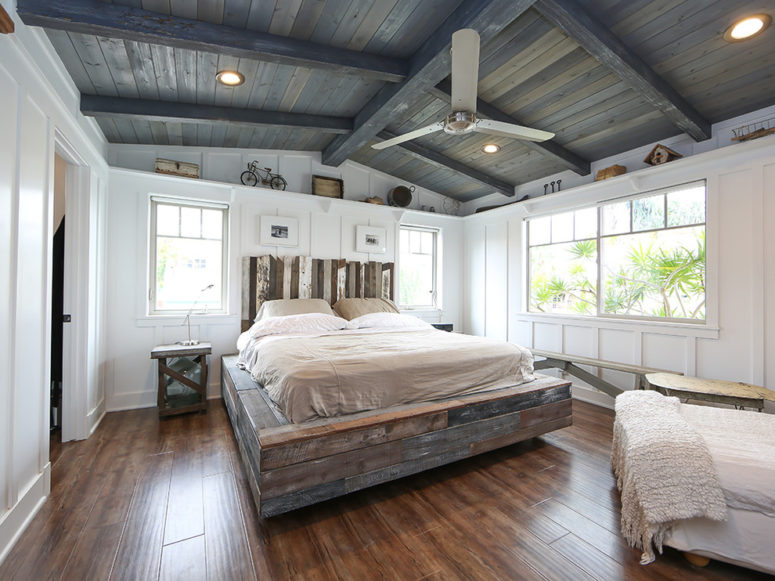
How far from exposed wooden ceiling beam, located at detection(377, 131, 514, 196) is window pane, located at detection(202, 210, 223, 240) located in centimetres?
210

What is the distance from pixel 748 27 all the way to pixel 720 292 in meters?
1.99

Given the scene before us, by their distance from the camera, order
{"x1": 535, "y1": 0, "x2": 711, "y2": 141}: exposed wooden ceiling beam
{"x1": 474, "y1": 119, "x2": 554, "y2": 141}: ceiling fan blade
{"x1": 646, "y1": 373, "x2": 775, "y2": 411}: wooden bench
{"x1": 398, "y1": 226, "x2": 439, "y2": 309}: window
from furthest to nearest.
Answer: {"x1": 398, "y1": 226, "x2": 439, "y2": 309}: window
{"x1": 646, "y1": 373, "x2": 775, "y2": 411}: wooden bench
{"x1": 474, "y1": 119, "x2": 554, "y2": 141}: ceiling fan blade
{"x1": 535, "y1": 0, "x2": 711, "y2": 141}: exposed wooden ceiling beam

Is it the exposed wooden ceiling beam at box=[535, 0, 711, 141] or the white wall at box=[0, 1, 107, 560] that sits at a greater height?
the exposed wooden ceiling beam at box=[535, 0, 711, 141]

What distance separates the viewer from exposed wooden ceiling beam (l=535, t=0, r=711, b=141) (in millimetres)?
2170

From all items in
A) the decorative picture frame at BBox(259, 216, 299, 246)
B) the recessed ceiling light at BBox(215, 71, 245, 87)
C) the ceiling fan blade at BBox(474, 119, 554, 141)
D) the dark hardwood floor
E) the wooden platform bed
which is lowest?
the dark hardwood floor

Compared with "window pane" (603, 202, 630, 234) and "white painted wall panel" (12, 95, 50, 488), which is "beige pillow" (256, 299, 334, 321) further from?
"window pane" (603, 202, 630, 234)

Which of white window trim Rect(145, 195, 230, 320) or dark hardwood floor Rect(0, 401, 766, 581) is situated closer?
dark hardwood floor Rect(0, 401, 766, 581)

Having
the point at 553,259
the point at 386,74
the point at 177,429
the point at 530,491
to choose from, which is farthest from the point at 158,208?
the point at 553,259

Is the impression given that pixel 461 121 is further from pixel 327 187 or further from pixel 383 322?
pixel 327 187

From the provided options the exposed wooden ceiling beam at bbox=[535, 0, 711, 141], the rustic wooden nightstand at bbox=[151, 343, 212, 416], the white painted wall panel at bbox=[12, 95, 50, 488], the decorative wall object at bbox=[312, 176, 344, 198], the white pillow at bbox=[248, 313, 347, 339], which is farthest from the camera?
the decorative wall object at bbox=[312, 176, 344, 198]

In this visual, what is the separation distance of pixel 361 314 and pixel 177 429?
7.09 feet

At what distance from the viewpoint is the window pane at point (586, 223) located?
13.6 ft

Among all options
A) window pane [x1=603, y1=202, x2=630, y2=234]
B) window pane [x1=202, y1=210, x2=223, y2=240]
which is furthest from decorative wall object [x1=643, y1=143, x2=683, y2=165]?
window pane [x1=202, y1=210, x2=223, y2=240]

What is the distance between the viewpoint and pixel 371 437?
2.03m
